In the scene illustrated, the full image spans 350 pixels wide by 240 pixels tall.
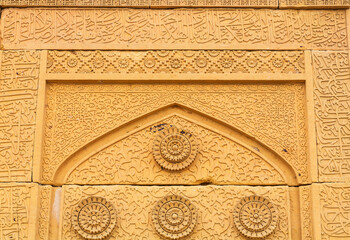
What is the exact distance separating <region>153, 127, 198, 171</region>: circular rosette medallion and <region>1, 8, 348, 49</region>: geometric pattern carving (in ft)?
2.60

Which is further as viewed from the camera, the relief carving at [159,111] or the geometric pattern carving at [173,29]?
the geometric pattern carving at [173,29]

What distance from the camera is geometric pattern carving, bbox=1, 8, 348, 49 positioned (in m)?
4.03

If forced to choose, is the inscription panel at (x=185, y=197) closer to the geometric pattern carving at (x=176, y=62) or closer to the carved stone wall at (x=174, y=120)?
the carved stone wall at (x=174, y=120)

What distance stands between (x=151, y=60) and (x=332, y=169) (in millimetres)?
1733

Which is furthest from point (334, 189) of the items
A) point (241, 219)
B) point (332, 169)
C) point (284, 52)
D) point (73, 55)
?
point (73, 55)

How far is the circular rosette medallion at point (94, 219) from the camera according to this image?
3.71 m

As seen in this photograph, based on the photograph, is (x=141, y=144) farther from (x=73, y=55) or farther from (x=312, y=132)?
(x=312, y=132)

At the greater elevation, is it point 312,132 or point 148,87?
point 148,87

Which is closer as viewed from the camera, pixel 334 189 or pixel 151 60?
pixel 334 189

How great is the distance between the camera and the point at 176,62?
4.00 metres

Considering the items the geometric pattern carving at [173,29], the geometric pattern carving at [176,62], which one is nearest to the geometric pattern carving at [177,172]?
the geometric pattern carving at [176,62]

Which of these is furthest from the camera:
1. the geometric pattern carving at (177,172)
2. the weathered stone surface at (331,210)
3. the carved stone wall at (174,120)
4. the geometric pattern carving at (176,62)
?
the geometric pattern carving at (176,62)

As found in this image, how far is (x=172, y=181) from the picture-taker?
3.86 m

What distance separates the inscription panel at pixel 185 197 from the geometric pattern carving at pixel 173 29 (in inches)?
47.6
